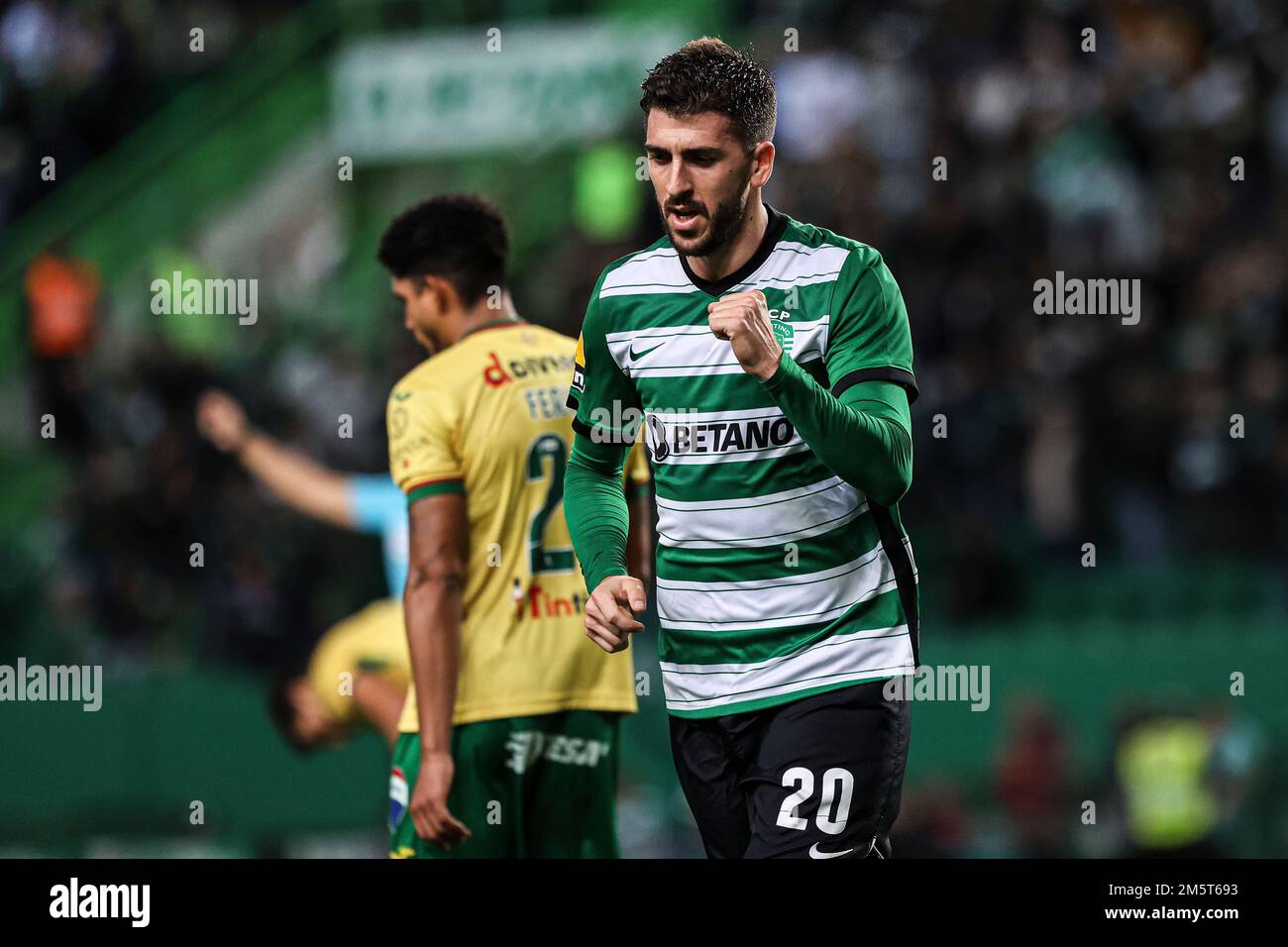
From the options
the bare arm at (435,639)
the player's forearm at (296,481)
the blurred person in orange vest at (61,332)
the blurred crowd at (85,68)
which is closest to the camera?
the bare arm at (435,639)

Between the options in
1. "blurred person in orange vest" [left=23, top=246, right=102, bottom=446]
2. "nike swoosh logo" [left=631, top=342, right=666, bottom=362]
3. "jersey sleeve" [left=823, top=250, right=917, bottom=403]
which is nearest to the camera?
"jersey sleeve" [left=823, top=250, right=917, bottom=403]

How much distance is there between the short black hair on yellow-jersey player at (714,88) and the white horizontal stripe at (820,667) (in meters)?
1.11

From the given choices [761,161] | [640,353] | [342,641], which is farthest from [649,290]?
[342,641]

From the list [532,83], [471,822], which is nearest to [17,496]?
[532,83]

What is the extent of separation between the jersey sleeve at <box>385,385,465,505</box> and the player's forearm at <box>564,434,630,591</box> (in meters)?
0.79

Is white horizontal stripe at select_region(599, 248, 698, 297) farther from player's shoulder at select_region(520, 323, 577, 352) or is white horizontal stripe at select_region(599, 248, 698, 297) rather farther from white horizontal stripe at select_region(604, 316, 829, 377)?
player's shoulder at select_region(520, 323, 577, 352)

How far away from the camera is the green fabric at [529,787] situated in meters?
5.10

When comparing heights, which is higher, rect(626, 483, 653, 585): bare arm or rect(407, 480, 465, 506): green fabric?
rect(407, 480, 465, 506): green fabric

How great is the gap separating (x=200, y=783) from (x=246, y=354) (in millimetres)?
3654

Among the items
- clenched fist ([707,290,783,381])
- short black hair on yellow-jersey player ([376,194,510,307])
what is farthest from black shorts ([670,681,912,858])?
short black hair on yellow-jersey player ([376,194,510,307])

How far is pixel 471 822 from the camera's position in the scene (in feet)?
16.7

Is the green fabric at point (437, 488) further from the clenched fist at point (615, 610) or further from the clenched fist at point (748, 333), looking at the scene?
the clenched fist at point (748, 333)

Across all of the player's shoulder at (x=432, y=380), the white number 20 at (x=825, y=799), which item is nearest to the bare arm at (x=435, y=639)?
the player's shoulder at (x=432, y=380)

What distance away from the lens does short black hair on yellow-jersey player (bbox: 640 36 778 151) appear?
388cm
